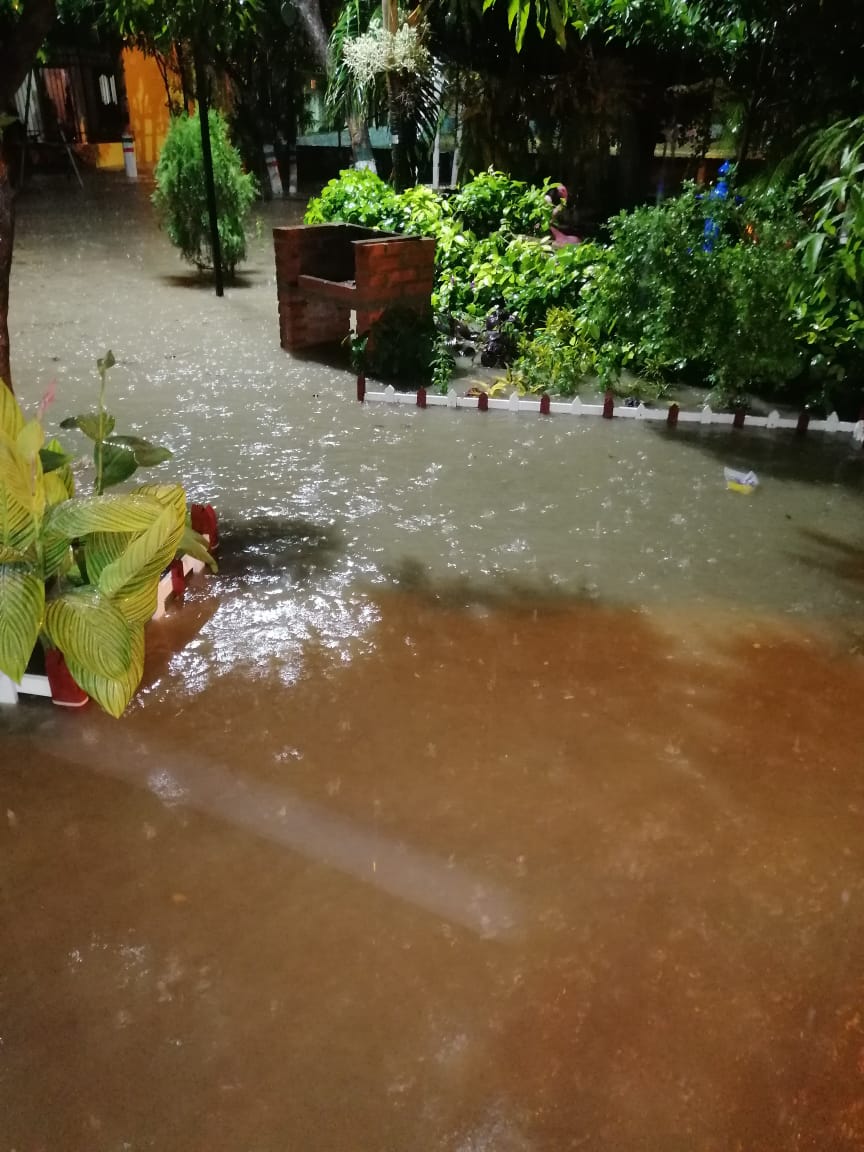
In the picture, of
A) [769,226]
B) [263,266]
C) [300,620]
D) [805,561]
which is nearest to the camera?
[300,620]

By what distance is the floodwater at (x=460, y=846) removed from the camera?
1976mm

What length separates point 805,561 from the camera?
426 centimetres

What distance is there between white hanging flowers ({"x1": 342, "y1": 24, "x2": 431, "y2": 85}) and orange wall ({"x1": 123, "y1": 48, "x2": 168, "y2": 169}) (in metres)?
13.7

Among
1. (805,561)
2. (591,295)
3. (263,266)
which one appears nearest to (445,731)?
(805,561)

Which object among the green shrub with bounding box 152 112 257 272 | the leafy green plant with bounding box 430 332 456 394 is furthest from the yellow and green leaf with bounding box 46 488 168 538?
the green shrub with bounding box 152 112 257 272

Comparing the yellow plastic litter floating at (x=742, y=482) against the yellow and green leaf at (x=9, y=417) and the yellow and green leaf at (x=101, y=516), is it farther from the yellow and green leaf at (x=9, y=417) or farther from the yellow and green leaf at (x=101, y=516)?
the yellow and green leaf at (x=9, y=417)

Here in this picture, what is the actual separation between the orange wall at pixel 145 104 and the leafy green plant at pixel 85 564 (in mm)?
21510

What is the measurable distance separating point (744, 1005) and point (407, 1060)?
0.83 meters

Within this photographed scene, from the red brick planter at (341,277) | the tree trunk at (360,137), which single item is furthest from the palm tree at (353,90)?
the red brick planter at (341,277)

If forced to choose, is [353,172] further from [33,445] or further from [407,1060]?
[407,1060]

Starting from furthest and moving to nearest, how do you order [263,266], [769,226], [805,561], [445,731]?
1. [263,266]
2. [769,226]
3. [805,561]
4. [445,731]

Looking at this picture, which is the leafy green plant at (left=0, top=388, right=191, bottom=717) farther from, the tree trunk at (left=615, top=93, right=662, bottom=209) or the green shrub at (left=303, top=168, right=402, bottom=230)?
the tree trunk at (left=615, top=93, right=662, bottom=209)

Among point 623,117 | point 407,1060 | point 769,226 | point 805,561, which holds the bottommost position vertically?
point 407,1060

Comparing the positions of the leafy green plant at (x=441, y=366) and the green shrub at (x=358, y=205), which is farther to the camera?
the green shrub at (x=358, y=205)
